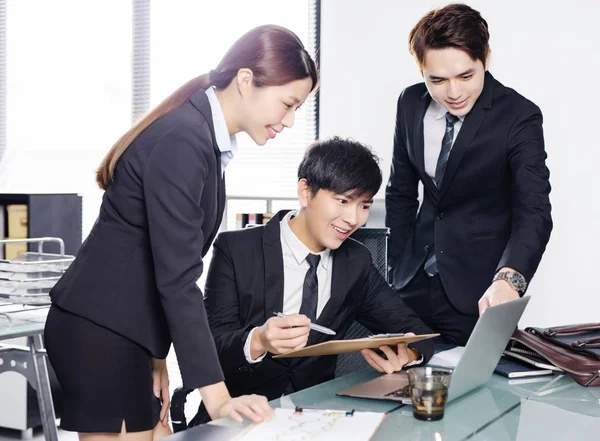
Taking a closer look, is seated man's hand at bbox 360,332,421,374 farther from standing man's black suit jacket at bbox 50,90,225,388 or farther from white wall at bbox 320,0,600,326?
white wall at bbox 320,0,600,326

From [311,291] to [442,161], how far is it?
Answer: 0.54m

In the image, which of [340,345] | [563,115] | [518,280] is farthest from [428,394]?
[563,115]

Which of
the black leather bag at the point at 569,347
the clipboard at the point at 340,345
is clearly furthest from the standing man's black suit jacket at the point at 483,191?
the clipboard at the point at 340,345

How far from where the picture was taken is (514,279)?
173 centimetres

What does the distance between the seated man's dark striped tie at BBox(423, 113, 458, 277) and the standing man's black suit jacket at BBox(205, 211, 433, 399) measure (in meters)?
0.20

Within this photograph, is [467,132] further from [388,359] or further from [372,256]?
[388,359]

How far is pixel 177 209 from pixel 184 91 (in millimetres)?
297

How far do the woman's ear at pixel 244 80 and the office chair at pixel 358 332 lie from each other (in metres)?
0.69

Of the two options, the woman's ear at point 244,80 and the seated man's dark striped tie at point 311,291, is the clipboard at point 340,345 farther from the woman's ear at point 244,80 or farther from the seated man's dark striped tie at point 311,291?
the woman's ear at point 244,80

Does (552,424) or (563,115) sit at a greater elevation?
(563,115)

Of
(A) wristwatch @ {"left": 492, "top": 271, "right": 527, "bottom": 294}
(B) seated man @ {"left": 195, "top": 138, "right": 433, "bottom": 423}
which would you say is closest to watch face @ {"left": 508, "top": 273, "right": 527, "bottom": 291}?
(A) wristwatch @ {"left": 492, "top": 271, "right": 527, "bottom": 294}

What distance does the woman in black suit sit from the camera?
123 cm

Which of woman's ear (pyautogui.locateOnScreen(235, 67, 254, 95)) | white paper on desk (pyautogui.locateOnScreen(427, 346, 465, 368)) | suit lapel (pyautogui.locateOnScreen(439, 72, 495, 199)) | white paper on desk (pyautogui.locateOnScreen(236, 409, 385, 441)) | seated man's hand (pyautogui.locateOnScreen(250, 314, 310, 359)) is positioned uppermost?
woman's ear (pyautogui.locateOnScreen(235, 67, 254, 95))

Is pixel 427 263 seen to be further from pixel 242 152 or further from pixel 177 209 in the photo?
pixel 242 152
